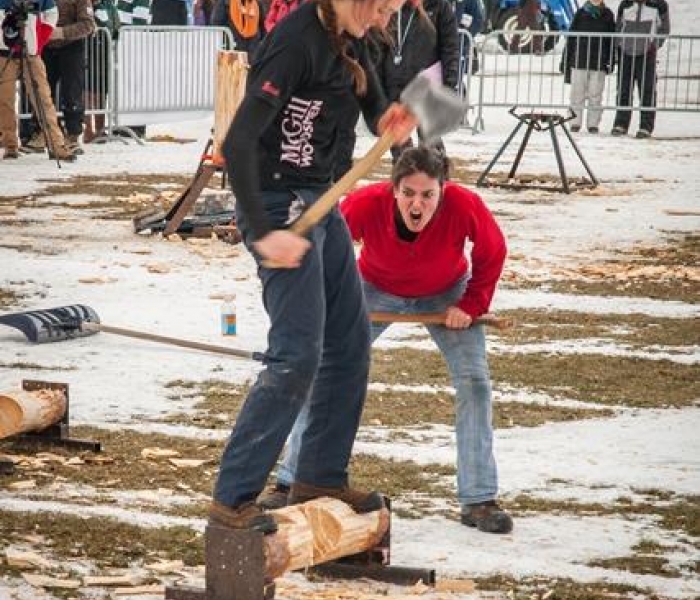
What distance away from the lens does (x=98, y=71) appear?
2267 centimetres

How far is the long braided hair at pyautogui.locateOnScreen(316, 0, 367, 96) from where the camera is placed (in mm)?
5621

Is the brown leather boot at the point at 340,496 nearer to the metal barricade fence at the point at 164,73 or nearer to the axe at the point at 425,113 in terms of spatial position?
→ the axe at the point at 425,113

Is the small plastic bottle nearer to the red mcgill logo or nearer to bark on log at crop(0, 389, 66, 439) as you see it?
bark on log at crop(0, 389, 66, 439)

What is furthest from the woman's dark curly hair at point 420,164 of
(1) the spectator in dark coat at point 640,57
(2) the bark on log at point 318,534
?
(1) the spectator in dark coat at point 640,57

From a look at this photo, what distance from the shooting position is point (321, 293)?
18.7ft

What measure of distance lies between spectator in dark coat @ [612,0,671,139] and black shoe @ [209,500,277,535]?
20252 millimetres

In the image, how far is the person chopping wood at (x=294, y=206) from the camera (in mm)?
5527

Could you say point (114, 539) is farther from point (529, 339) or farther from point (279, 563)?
point (529, 339)

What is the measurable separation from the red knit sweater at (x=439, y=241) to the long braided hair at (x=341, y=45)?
46.5 inches

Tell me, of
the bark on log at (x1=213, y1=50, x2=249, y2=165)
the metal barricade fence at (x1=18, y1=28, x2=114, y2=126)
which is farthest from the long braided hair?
the metal barricade fence at (x1=18, y1=28, x2=114, y2=126)

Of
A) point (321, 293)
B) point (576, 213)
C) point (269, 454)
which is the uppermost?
point (321, 293)

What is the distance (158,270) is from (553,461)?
5.64 m

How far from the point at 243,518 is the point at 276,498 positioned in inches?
43.0

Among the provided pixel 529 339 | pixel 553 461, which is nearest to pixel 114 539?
pixel 553 461
